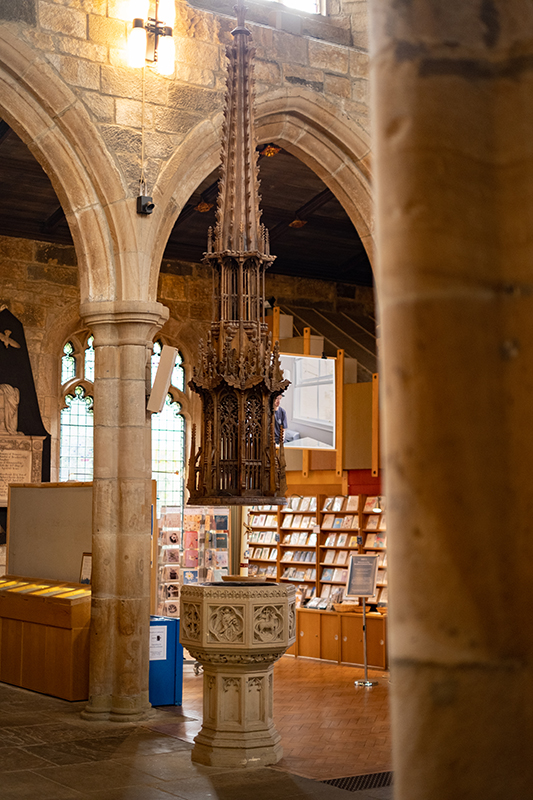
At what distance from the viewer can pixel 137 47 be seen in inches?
281

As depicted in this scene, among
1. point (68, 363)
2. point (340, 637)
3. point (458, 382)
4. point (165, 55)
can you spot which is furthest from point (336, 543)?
point (458, 382)

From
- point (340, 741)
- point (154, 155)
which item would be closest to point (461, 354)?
point (340, 741)

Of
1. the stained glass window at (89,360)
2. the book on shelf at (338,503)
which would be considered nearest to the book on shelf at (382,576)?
the book on shelf at (338,503)

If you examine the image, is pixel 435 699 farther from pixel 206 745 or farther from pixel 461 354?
pixel 206 745

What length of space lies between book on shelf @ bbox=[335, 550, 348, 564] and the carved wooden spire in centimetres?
523

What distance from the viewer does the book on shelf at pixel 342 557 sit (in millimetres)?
10667

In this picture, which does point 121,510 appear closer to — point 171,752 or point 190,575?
point 171,752

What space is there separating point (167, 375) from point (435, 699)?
5887 millimetres

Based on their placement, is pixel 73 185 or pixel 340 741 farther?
pixel 73 185

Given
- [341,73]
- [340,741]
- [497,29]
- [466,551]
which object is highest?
[341,73]

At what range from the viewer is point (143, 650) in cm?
684

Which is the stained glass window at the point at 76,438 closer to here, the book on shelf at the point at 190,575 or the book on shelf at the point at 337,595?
the book on shelf at the point at 337,595

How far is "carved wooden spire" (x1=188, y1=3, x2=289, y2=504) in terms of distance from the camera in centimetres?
550

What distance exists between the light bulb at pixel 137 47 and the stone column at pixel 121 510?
1.89 m
